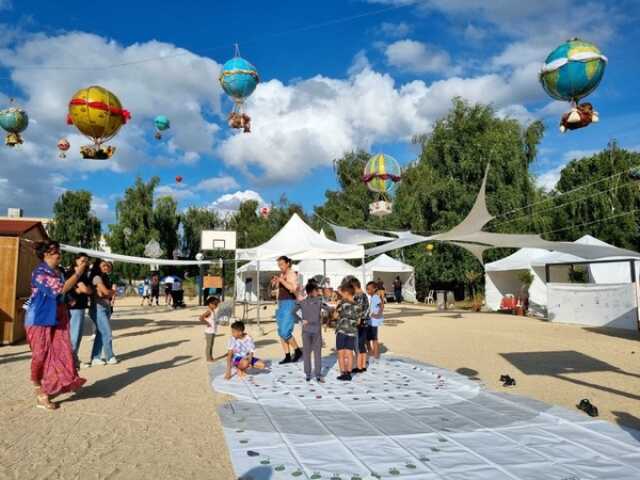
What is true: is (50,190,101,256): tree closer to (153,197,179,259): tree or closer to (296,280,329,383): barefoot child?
(153,197,179,259): tree

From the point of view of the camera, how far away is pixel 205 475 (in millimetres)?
3330

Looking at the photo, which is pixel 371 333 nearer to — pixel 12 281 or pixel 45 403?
pixel 45 403

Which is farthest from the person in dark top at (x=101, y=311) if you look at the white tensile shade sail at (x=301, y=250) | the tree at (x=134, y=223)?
the tree at (x=134, y=223)

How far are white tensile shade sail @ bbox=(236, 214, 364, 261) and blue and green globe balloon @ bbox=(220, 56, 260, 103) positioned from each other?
14.0ft

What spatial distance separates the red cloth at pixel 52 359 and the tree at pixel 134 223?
115ft

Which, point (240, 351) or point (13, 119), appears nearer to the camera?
point (240, 351)

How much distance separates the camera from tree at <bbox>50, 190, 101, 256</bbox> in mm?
41969

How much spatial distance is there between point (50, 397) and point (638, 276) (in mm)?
15307

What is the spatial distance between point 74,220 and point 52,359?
137 ft

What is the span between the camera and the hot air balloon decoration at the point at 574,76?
22.8 ft

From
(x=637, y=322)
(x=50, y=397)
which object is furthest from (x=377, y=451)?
(x=637, y=322)

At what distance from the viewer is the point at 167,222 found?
40094 mm

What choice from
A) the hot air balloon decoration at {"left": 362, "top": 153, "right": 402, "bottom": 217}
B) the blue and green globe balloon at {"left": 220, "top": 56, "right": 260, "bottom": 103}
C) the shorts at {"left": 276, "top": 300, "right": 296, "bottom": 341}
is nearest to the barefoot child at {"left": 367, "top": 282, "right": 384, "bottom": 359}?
the shorts at {"left": 276, "top": 300, "right": 296, "bottom": 341}

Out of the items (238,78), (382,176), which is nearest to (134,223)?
(382,176)
